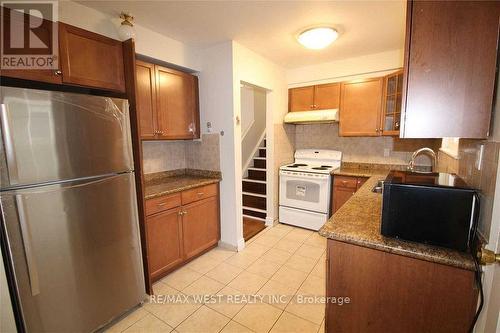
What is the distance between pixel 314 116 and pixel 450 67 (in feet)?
7.93

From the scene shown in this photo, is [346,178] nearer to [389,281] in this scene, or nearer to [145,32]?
[389,281]

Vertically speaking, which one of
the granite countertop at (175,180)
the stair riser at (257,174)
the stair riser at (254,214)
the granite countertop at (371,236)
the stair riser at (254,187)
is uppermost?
the granite countertop at (175,180)

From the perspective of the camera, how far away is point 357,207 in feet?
5.34

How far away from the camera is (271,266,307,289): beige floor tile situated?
2.27 meters

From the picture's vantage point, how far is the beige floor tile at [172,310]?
72.6 inches

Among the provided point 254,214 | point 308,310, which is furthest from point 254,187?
point 308,310

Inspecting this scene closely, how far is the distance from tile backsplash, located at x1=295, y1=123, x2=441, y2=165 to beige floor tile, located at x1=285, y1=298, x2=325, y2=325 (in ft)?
7.64

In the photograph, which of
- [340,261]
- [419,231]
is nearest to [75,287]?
[340,261]

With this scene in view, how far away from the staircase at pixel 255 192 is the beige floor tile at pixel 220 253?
1.05 m

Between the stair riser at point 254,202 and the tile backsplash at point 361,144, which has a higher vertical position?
the tile backsplash at point 361,144

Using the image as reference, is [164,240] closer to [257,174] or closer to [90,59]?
[90,59]

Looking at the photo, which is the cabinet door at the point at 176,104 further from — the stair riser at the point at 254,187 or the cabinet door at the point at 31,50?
the stair riser at the point at 254,187

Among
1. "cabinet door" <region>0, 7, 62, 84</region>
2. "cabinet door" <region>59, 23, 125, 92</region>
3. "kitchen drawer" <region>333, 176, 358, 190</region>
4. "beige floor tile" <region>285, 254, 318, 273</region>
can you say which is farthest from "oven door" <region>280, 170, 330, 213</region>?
Result: "cabinet door" <region>0, 7, 62, 84</region>

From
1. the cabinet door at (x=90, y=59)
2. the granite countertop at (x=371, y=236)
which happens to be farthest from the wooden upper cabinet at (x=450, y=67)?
the cabinet door at (x=90, y=59)
